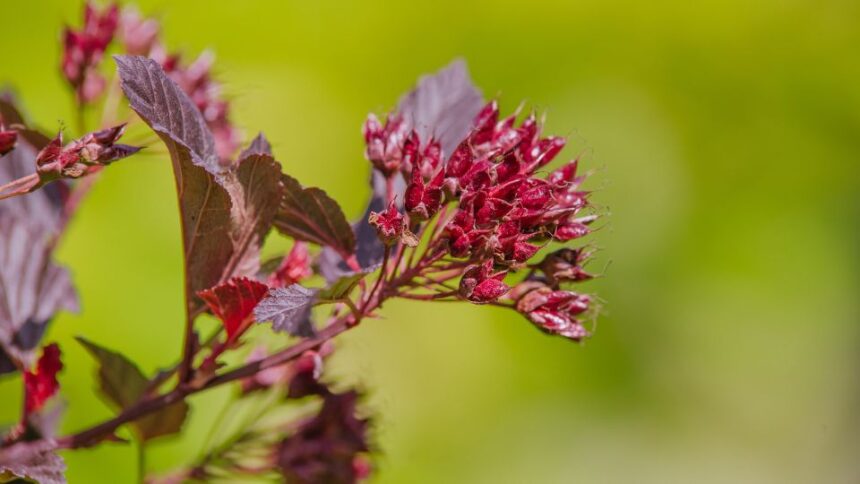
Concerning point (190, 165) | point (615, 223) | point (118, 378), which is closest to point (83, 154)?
point (190, 165)

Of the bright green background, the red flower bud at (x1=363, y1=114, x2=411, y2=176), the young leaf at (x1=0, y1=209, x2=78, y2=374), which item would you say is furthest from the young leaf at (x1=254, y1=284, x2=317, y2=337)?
the bright green background

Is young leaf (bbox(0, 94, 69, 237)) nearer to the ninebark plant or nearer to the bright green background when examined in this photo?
the ninebark plant

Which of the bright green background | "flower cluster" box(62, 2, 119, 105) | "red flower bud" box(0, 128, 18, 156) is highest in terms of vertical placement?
"flower cluster" box(62, 2, 119, 105)

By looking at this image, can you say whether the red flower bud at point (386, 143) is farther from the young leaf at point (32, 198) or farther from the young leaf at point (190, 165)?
the young leaf at point (32, 198)

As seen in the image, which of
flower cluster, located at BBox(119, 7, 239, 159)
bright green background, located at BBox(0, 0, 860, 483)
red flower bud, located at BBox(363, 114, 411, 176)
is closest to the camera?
red flower bud, located at BBox(363, 114, 411, 176)

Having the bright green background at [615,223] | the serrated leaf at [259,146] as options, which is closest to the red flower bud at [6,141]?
the serrated leaf at [259,146]

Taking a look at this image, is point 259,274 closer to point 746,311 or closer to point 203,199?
point 203,199

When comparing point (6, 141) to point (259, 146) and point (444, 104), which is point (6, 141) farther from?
→ point (444, 104)
